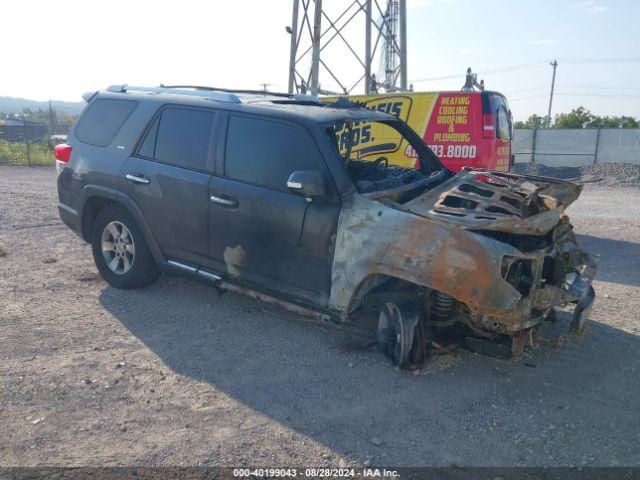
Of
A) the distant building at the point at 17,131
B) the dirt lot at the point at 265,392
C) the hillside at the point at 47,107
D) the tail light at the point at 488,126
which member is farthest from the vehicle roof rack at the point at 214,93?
the hillside at the point at 47,107

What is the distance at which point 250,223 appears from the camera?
4.48m

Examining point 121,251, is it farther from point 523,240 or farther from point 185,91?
point 523,240

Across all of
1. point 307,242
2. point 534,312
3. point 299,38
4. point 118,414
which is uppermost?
point 299,38

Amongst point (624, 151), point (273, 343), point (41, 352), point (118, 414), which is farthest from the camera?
point (624, 151)

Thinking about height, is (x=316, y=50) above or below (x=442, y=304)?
above

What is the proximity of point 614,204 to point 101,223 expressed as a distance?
11.7m

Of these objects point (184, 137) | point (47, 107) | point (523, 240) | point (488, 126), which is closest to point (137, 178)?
point (184, 137)

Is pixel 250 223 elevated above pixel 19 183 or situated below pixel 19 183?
above

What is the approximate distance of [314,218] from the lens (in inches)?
164

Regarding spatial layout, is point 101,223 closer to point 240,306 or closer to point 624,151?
point 240,306

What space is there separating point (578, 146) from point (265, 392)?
889 inches

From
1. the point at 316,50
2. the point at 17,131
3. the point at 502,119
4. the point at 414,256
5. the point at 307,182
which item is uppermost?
the point at 316,50

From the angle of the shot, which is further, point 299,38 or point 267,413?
point 299,38

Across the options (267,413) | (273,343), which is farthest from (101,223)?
(267,413)
